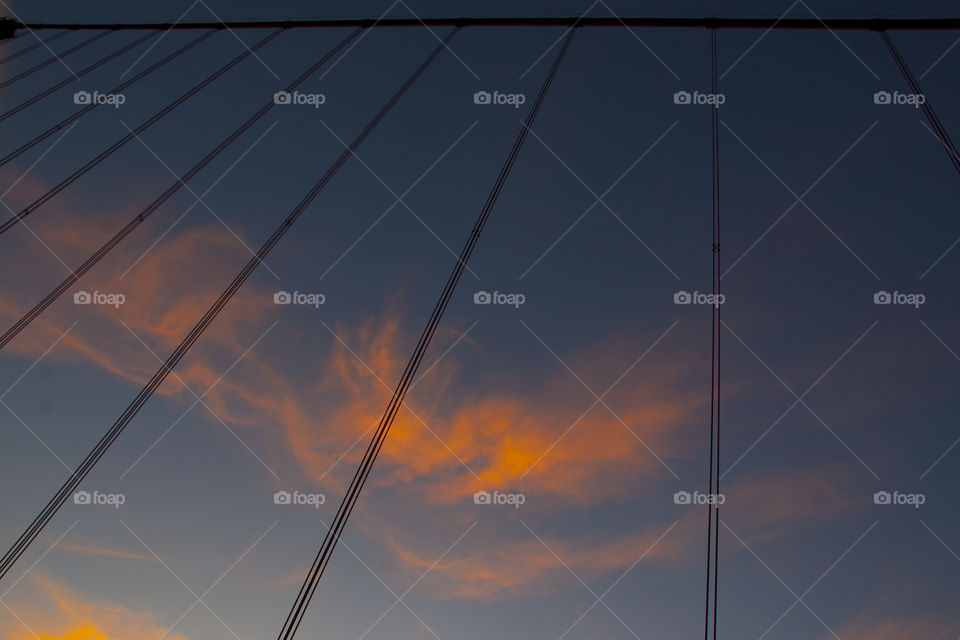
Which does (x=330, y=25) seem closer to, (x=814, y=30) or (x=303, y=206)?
Result: (x=303, y=206)

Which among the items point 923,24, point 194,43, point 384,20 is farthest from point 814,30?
point 194,43

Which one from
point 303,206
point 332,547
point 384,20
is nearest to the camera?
point 332,547

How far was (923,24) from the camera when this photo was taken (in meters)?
11.5

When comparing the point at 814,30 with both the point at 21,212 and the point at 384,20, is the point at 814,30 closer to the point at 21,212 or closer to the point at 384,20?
the point at 384,20

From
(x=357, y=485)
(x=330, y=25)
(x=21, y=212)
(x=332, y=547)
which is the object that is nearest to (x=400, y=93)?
(x=330, y=25)

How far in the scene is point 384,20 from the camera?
1502 centimetres

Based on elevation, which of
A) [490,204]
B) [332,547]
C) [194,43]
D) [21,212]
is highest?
[194,43]

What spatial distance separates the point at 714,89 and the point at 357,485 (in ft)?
36.4

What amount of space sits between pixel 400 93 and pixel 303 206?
11.5 ft

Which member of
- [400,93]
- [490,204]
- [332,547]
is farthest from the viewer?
[400,93]

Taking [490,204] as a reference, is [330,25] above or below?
above

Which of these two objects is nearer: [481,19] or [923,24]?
[923,24]

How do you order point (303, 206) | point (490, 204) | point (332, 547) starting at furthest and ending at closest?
point (303, 206), point (490, 204), point (332, 547)

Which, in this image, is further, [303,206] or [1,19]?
[1,19]
